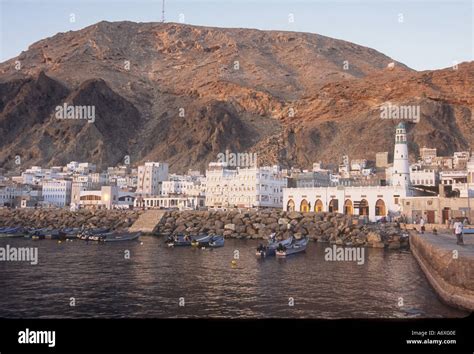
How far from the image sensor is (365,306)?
2802 cm

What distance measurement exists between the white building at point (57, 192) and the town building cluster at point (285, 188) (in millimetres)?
262

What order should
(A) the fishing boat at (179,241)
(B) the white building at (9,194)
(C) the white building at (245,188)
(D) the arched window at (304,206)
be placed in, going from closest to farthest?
(A) the fishing boat at (179,241) < (D) the arched window at (304,206) < (C) the white building at (245,188) < (B) the white building at (9,194)

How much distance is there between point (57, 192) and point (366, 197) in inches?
3405

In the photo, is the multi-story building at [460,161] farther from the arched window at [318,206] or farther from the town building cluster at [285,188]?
the arched window at [318,206]

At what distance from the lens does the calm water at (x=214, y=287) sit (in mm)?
26752

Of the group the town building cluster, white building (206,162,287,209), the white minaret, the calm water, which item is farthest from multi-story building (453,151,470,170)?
the calm water

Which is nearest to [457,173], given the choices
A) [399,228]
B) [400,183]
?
[400,183]

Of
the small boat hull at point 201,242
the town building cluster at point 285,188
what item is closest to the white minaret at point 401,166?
the town building cluster at point 285,188

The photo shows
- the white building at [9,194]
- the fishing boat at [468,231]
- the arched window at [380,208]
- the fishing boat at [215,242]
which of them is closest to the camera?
the fishing boat at [468,231]

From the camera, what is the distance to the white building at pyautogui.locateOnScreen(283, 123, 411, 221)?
83250 millimetres

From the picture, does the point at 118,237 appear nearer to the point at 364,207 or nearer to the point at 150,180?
the point at 364,207

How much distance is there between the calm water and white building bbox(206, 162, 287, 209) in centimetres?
4961
